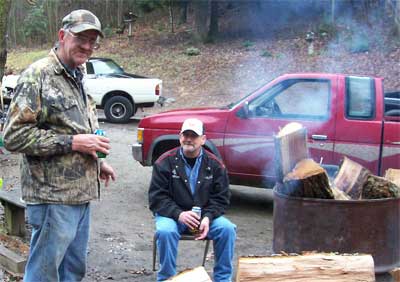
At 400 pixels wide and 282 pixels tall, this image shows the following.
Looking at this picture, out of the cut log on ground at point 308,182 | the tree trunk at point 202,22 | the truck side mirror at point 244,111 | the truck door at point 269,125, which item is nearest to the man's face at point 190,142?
the cut log on ground at point 308,182

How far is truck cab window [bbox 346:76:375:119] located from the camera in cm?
691

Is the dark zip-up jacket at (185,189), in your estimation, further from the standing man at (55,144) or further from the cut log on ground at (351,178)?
the standing man at (55,144)

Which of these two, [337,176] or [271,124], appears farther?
[271,124]

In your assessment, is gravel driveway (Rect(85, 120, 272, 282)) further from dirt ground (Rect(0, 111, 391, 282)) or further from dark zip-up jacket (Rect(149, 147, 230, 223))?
dark zip-up jacket (Rect(149, 147, 230, 223))

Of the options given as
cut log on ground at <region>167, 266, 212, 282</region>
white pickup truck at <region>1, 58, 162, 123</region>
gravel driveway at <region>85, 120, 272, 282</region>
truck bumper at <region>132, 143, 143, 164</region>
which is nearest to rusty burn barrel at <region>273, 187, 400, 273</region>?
gravel driveway at <region>85, 120, 272, 282</region>

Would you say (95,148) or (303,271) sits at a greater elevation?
(95,148)

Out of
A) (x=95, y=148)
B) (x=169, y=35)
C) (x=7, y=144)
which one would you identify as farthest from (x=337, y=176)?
(x=169, y=35)

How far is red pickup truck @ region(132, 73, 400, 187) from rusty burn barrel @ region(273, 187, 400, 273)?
1750 millimetres

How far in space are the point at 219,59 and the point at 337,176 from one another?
18439 mm

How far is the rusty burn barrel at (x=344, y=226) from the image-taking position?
16.4 ft

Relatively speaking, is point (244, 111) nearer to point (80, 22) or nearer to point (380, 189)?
point (380, 189)

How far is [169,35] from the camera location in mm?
29516

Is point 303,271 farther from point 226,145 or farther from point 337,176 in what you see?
point 226,145

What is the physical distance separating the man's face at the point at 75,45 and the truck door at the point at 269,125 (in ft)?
13.0
